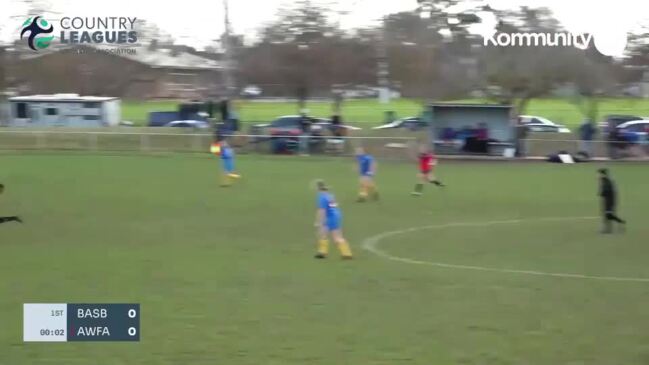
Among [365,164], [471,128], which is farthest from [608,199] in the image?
[471,128]

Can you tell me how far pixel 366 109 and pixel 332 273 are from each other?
181ft

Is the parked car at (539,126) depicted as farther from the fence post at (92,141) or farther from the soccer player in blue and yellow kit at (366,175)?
the soccer player in blue and yellow kit at (366,175)

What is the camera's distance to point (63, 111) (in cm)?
4734

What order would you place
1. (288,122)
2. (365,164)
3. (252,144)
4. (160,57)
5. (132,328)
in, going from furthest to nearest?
(160,57)
(288,122)
(252,144)
(365,164)
(132,328)

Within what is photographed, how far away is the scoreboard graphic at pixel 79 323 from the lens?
8.98m

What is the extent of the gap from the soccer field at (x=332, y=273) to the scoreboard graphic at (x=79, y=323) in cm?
15

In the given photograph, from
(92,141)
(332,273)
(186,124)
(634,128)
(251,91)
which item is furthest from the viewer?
(251,91)

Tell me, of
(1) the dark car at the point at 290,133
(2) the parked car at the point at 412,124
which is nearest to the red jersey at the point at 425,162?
(1) the dark car at the point at 290,133

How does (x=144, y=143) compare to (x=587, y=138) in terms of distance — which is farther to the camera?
(x=144, y=143)

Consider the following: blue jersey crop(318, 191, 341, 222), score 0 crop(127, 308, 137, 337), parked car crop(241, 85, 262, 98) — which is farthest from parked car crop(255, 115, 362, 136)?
score 0 crop(127, 308, 137, 337)

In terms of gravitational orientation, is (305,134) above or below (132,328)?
below

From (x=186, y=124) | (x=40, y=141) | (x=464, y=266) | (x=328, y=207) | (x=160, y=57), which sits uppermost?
(x=160, y=57)

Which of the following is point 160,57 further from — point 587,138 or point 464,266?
point 464,266

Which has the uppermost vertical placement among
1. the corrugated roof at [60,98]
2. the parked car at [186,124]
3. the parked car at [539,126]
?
the corrugated roof at [60,98]
